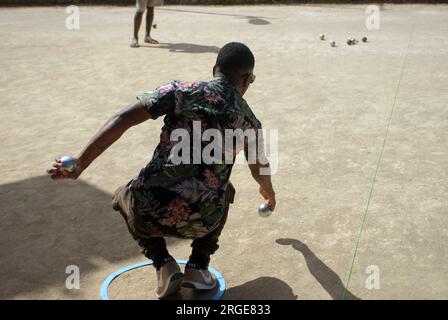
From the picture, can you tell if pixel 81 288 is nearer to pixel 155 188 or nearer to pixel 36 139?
pixel 155 188

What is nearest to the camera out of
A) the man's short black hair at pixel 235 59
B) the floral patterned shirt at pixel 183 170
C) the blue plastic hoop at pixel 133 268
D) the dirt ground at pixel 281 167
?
the floral patterned shirt at pixel 183 170

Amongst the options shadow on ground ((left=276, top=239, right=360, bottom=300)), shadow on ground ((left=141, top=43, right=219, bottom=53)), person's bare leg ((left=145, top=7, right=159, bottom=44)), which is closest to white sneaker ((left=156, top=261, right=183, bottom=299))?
shadow on ground ((left=276, top=239, right=360, bottom=300))

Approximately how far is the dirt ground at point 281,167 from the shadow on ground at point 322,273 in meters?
0.01

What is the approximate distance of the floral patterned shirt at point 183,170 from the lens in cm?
317

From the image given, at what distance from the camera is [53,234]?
436 cm

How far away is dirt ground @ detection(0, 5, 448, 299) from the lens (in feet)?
12.6

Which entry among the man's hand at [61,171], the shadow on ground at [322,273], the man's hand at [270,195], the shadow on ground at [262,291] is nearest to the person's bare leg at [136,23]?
the shadow on ground at [322,273]

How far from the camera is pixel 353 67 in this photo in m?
9.42

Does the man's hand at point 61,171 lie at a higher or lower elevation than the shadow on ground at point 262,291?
higher

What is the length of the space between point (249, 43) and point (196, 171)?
27.8 feet

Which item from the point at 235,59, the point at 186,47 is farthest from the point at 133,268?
the point at 186,47

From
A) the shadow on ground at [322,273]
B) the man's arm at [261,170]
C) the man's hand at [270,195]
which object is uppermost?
the man's arm at [261,170]

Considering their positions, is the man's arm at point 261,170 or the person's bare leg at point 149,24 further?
the person's bare leg at point 149,24

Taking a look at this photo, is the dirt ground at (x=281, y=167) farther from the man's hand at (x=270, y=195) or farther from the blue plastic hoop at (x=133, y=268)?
the man's hand at (x=270, y=195)
